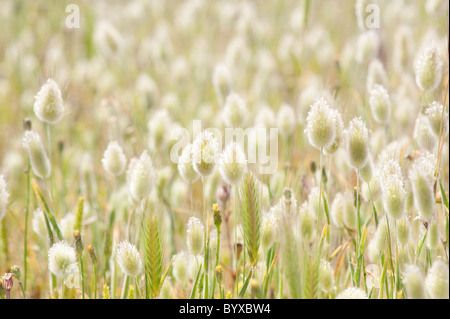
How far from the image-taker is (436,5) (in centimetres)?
154

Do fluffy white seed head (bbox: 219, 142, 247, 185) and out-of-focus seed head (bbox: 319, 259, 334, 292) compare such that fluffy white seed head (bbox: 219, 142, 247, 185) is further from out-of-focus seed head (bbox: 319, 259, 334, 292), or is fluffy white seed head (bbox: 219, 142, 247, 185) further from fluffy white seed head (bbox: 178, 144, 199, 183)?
out-of-focus seed head (bbox: 319, 259, 334, 292)

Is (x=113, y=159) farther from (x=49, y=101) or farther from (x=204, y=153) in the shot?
(x=204, y=153)

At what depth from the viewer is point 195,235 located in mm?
885

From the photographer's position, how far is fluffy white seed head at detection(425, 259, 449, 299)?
67cm

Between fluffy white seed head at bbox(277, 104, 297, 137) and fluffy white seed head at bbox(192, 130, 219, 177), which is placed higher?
fluffy white seed head at bbox(277, 104, 297, 137)

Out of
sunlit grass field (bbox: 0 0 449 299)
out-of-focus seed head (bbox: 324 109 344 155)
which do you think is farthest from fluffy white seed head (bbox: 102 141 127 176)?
out-of-focus seed head (bbox: 324 109 344 155)

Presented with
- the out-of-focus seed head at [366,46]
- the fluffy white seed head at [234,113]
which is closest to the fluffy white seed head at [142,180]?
the fluffy white seed head at [234,113]

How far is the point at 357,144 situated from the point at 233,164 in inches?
8.0

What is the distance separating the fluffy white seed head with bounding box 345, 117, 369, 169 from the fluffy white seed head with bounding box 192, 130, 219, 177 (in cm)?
22

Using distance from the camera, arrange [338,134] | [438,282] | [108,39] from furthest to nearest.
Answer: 1. [108,39]
2. [338,134]
3. [438,282]

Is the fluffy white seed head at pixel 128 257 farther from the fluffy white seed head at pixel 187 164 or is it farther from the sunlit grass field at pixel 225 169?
the fluffy white seed head at pixel 187 164

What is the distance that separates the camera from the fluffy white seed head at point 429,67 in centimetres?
102

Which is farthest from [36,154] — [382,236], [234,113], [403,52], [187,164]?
[403,52]
